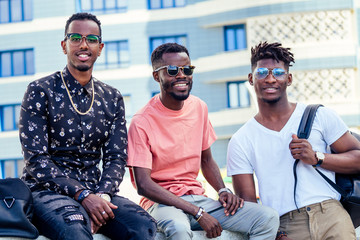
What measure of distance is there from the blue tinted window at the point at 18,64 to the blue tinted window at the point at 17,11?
1692 mm

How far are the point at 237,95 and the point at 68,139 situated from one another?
21.0m

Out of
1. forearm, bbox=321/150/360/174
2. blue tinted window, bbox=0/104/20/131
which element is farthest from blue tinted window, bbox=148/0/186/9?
forearm, bbox=321/150/360/174

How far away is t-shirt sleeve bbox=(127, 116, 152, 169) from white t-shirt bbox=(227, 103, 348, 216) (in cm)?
85

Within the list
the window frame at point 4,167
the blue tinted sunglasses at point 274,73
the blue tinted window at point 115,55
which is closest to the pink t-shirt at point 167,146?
the blue tinted sunglasses at point 274,73

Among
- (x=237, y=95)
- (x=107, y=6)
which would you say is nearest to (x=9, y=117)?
(x=107, y=6)

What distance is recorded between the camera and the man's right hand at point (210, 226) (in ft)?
15.2

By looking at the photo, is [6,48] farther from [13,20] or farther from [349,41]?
[349,41]

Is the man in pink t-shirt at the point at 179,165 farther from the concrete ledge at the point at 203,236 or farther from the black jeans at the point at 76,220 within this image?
the black jeans at the point at 76,220

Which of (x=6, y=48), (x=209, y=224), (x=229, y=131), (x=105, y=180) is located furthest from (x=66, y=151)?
(x=6, y=48)

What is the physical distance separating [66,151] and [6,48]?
950 inches

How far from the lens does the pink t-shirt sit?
5023 mm

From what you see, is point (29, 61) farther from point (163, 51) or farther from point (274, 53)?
point (274, 53)

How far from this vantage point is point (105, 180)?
15.3ft

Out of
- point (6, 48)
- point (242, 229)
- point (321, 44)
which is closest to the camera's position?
point (242, 229)
